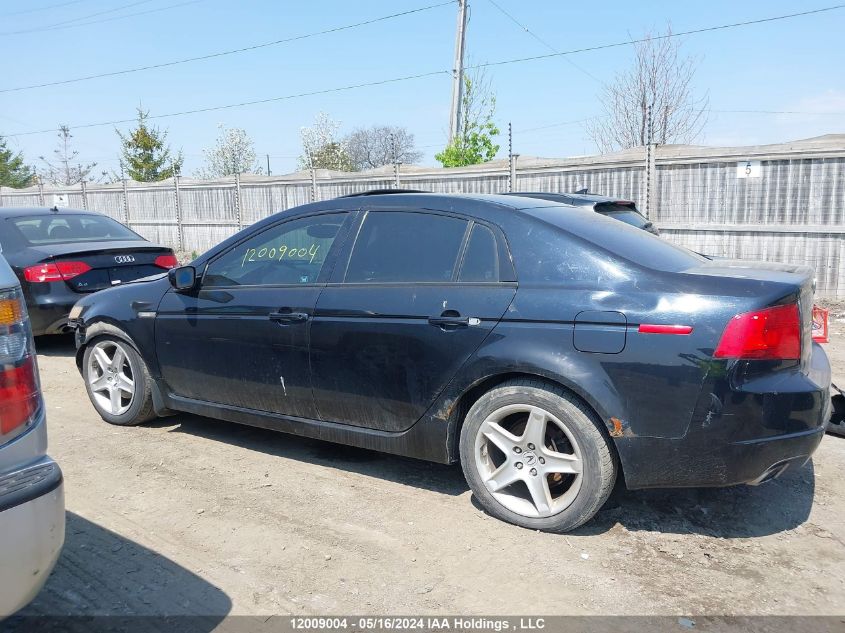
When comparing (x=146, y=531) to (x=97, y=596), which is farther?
(x=146, y=531)

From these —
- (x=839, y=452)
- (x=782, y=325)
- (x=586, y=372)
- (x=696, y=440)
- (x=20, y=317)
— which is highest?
(x=20, y=317)

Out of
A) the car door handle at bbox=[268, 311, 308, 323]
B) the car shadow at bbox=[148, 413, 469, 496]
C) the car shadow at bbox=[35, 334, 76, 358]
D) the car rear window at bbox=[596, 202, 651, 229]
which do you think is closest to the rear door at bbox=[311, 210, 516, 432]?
the car door handle at bbox=[268, 311, 308, 323]

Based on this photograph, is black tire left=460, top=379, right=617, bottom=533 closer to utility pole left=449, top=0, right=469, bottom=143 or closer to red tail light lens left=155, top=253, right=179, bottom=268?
red tail light lens left=155, top=253, right=179, bottom=268

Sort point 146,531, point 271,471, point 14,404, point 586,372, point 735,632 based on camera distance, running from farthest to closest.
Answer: point 271,471
point 146,531
point 586,372
point 735,632
point 14,404

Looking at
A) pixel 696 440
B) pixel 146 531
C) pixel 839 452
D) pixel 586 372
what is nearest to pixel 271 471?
pixel 146 531

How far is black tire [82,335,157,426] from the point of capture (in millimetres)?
4875

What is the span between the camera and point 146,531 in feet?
11.5

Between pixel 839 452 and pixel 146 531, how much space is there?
417cm

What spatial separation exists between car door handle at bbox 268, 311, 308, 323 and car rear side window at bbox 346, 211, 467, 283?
336 mm

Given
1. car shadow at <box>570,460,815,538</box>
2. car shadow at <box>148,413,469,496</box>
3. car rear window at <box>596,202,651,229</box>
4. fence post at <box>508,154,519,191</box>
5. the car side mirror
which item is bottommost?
car shadow at <box>570,460,815,538</box>

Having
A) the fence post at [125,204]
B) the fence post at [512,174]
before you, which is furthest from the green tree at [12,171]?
the fence post at [512,174]

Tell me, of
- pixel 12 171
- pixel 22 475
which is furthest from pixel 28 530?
pixel 12 171

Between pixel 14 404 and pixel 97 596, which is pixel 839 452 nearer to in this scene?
pixel 97 596

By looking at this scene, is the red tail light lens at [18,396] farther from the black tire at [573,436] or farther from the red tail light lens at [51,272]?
the red tail light lens at [51,272]
